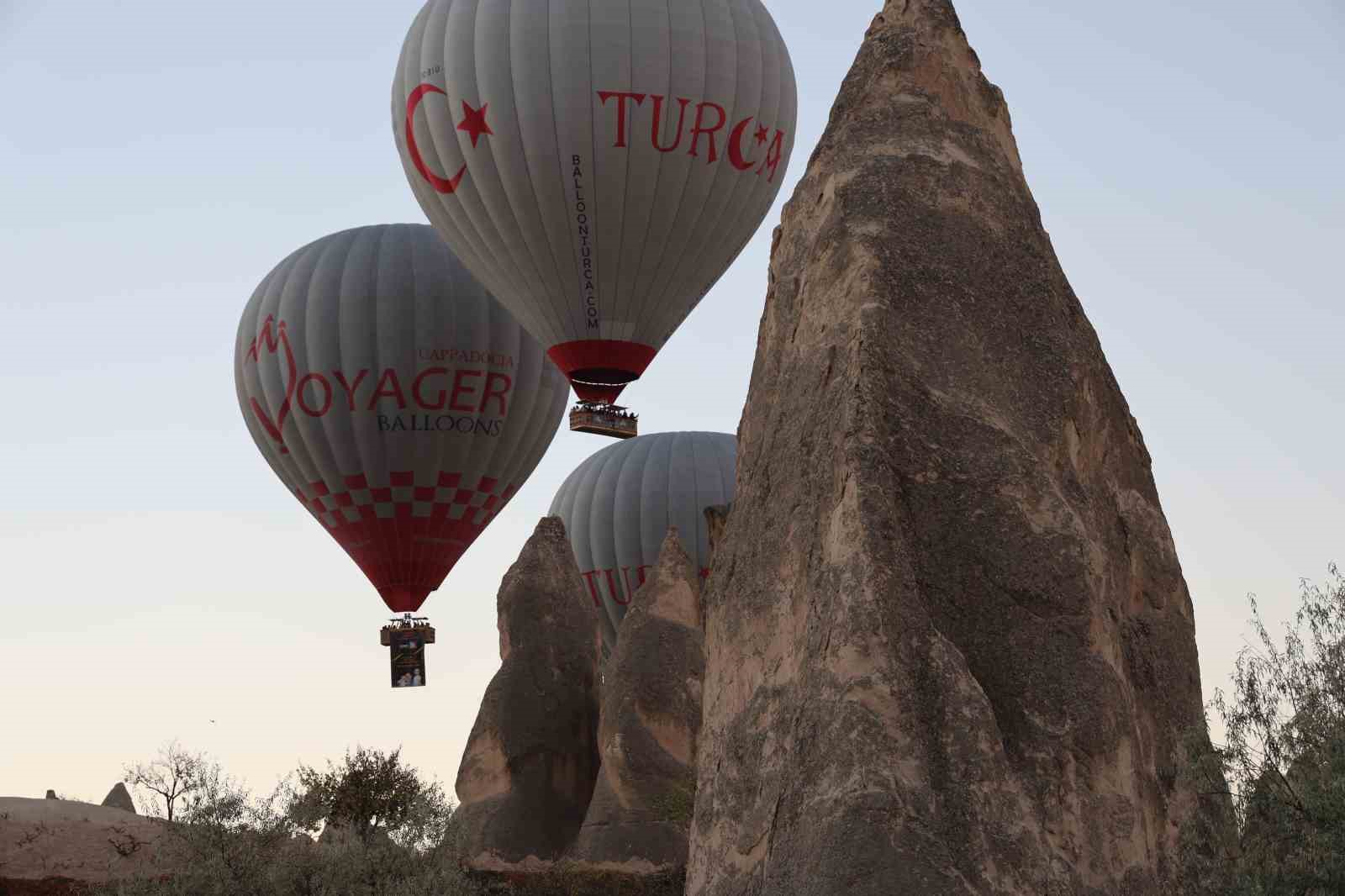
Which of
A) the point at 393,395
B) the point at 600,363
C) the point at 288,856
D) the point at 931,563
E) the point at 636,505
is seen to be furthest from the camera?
the point at 636,505

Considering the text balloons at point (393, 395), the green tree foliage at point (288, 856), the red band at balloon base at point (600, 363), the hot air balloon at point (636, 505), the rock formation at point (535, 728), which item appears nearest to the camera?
the green tree foliage at point (288, 856)

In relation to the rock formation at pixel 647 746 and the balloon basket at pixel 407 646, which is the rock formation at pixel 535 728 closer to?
the rock formation at pixel 647 746

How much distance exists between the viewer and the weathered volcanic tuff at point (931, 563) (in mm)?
8484

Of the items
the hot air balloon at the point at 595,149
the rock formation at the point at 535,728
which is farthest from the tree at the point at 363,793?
the hot air balloon at the point at 595,149

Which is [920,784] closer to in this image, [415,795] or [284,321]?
[415,795]

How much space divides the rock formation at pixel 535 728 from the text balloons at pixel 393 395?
8754 mm

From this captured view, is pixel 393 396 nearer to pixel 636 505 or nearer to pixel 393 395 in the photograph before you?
pixel 393 395

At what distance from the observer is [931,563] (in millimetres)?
9109

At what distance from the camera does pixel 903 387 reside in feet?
31.0

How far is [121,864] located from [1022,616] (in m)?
15.7

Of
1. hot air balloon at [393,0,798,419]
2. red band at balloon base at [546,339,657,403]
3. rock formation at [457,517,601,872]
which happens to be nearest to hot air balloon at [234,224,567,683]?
hot air balloon at [393,0,798,419]

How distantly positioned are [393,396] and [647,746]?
40.7 feet

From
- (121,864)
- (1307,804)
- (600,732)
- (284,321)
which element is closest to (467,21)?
(284,321)

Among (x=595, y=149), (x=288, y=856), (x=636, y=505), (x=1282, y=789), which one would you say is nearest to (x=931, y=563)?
(x=1282, y=789)
